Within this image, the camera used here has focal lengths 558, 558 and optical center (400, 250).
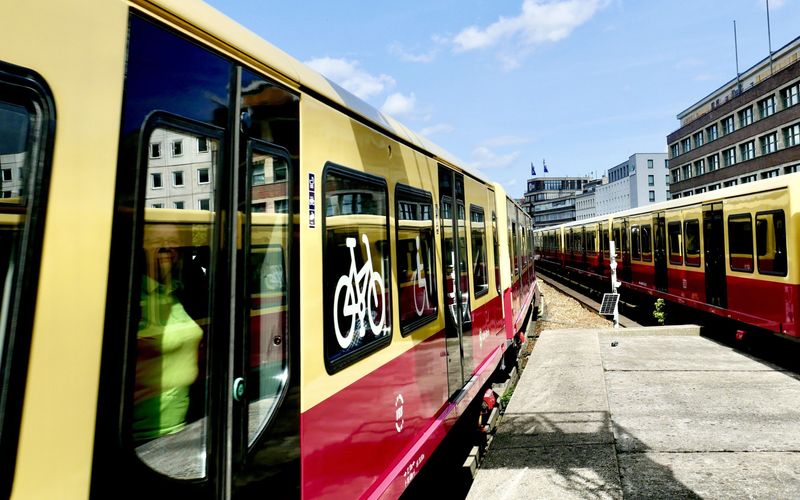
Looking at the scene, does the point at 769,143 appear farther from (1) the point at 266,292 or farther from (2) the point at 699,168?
(1) the point at 266,292

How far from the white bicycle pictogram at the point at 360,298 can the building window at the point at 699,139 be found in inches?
2586

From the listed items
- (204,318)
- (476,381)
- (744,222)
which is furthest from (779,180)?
(204,318)

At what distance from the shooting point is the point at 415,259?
4.53 m

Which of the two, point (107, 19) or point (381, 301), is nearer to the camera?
point (107, 19)

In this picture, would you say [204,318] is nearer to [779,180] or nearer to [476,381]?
[476,381]

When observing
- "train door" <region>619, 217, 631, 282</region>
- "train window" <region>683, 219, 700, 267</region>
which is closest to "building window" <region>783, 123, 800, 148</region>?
"train door" <region>619, 217, 631, 282</region>

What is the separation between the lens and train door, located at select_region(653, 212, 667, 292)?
1566 centimetres

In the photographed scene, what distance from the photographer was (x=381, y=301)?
12.2 feet

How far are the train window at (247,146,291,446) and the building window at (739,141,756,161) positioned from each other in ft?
186

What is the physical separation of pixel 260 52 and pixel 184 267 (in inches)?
43.2

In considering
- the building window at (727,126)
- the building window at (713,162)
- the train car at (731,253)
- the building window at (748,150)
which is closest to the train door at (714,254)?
the train car at (731,253)

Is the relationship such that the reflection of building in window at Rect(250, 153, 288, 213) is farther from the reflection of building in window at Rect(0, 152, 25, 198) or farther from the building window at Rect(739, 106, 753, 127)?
the building window at Rect(739, 106, 753, 127)

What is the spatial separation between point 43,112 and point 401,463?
3105mm

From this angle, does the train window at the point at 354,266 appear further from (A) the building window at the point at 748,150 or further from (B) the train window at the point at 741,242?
(A) the building window at the point at 748,150
